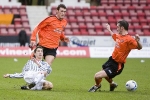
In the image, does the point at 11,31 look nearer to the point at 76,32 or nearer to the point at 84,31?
the point at 76,32

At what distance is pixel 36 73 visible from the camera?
12.8 m

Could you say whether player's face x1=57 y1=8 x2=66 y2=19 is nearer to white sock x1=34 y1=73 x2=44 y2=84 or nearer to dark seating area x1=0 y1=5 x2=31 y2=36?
white sock x1=34 y1=73 x2=44 y2=84

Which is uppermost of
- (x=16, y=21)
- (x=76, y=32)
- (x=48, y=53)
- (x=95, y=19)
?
(x=48, y=53)

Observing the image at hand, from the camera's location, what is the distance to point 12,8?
38.1m

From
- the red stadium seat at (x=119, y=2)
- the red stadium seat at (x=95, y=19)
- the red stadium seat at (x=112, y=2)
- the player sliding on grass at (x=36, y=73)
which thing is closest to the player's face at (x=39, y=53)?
the player sliding on grass at (x=36, y=73)

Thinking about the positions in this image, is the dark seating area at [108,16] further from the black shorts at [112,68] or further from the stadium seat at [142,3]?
the black shorts at [112,68]

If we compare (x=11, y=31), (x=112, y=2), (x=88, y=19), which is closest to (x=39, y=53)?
(x=11, y=31)

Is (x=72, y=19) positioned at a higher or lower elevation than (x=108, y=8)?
lower

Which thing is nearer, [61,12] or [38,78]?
[38,78]

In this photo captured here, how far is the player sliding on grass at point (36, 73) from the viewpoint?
12742 mm

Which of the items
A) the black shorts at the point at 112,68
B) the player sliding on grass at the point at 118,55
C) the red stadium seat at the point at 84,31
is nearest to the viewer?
the player sliding on grass at the point at 118,55

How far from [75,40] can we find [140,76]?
16.2 metres

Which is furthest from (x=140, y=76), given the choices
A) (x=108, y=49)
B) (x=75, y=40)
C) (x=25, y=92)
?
(x=75, y=40)

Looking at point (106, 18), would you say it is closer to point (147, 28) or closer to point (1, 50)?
point (147, 28)
